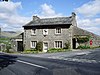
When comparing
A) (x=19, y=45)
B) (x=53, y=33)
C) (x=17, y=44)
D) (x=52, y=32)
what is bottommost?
(x=19, y=45)

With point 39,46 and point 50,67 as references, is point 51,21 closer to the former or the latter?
point 39,46

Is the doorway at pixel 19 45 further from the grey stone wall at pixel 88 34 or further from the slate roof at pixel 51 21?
the grey stone wall at pixel 88 34

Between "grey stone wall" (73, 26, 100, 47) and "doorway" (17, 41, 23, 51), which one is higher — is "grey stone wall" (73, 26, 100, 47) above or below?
above

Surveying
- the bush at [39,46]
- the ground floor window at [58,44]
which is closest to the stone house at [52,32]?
the ground floor window at [58,44]

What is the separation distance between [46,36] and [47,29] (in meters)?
1.54

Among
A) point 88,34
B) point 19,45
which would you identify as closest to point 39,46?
point 19,45

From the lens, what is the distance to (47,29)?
4038cm

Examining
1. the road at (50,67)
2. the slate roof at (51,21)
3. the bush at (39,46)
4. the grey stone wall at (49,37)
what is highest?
the slate roof at (51,21)

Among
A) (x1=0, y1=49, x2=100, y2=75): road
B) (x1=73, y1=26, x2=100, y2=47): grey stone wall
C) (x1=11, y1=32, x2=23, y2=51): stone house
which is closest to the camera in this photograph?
(x1=0, y1=49, x2=100, y2=75): road

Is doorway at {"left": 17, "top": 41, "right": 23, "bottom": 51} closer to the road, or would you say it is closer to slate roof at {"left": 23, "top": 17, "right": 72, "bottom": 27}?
slate roof at {"left": 23, "top": 17, "right": 72, "bottom": 27}

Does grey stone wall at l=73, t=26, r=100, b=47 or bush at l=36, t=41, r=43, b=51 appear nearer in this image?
bush at l=36, t=41, r=43, b=51

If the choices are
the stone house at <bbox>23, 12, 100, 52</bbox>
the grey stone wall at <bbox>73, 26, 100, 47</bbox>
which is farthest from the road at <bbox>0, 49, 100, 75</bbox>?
the grey stone wall at <bbox>73, 26, 100, 47</bbox>

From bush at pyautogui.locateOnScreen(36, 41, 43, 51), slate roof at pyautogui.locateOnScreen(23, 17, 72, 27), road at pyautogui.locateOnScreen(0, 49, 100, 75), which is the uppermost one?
slate roof at pyautogui.locateOnScreen(23, 17, 72, 27)

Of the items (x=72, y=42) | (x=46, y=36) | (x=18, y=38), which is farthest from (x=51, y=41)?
(x=18, y=38)
